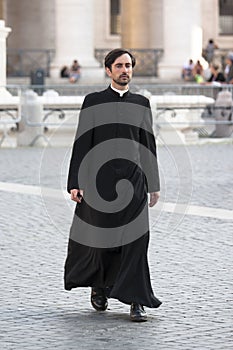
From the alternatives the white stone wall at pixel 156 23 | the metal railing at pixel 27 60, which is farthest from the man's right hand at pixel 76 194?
the white stone wall at pixel 156 23

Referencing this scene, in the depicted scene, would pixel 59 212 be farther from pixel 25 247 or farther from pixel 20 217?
pixel 25 247

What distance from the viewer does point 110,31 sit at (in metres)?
47.7

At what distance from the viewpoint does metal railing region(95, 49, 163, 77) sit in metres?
39.3

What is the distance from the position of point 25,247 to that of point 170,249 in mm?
1160

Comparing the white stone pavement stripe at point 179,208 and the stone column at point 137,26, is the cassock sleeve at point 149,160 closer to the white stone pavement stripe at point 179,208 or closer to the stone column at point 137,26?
the white stone pavement stripe at point 179,208

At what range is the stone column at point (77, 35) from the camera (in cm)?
3609

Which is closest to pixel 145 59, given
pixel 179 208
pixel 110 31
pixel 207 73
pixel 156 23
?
pixel 156 23

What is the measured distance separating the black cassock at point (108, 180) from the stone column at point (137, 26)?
35327 millimetres

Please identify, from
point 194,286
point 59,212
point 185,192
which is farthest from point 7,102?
point 194,286

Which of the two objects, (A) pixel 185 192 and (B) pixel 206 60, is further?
(B) pixel 206 60

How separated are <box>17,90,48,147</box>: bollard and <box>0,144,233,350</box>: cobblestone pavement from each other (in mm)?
7307

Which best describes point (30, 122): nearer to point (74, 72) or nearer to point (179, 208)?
point (179, 208)

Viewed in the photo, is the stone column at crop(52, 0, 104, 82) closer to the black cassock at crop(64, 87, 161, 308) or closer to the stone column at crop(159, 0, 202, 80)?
the stone column at crop(159, 0, 202, 80)

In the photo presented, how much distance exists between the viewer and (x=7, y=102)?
23.2 meters
